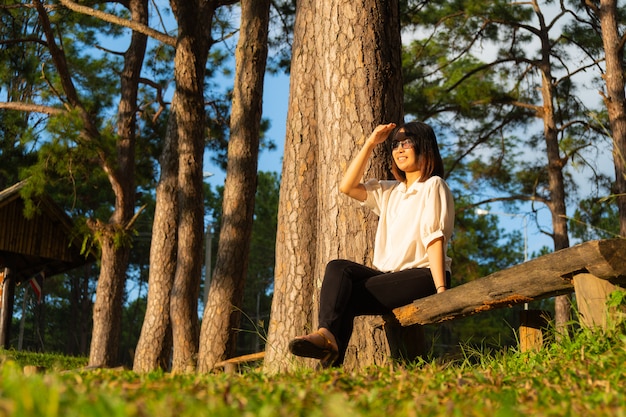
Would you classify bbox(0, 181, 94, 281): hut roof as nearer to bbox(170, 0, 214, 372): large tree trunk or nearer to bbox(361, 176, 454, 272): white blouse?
bbox(170, 0, 214, 372): large tree trunk

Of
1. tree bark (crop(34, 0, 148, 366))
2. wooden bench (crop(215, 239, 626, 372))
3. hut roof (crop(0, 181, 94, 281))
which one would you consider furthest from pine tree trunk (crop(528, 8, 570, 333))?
wooden bench (crop(215, 239, 626, 372))

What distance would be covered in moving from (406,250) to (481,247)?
4098cm

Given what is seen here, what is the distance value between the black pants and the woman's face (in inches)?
29.1

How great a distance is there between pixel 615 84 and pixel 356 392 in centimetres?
1316

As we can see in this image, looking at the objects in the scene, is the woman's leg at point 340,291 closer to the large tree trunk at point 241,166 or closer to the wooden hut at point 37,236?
the large tree trunk at point 241,166

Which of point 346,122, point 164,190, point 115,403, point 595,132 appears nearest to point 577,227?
point 595,132

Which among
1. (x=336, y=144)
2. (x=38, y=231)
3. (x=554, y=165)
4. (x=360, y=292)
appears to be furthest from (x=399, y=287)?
(x=38, y=231)

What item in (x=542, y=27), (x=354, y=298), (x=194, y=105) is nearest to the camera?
(x=354, y=298)

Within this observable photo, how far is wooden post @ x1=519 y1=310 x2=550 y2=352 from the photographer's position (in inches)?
196

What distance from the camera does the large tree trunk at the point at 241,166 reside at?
10633 millimetres

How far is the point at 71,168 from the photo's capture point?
13656mm

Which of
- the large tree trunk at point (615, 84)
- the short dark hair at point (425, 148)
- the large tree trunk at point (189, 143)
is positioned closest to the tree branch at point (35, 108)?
the large tree trunk at point (189, 143)

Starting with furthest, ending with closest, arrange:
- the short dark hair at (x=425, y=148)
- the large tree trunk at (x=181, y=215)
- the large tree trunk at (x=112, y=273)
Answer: the large tree trunk at (x=112, y=273)
the large tree trunk at (x=181, y=215)
the short dark hair at (x=425, y=148)

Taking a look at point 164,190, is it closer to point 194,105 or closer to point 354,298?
point 194,105
